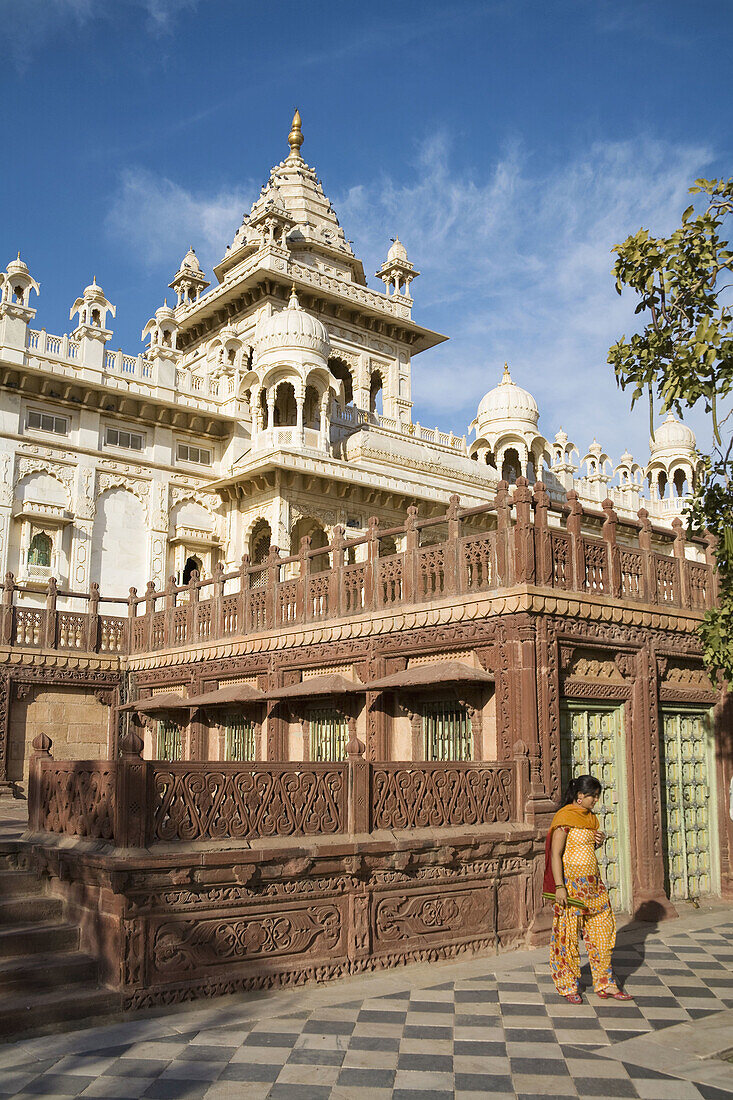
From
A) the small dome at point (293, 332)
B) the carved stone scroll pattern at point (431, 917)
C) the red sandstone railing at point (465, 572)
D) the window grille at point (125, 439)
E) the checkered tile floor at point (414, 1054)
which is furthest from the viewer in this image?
the small dome at point (293, 332)

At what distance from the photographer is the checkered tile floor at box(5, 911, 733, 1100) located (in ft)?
19.1

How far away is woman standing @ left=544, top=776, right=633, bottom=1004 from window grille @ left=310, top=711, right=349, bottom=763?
6100 mm

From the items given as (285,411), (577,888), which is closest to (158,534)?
(285,411)

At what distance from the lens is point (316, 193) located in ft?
129

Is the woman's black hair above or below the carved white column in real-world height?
below

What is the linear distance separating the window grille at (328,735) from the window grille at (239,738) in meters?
1.74

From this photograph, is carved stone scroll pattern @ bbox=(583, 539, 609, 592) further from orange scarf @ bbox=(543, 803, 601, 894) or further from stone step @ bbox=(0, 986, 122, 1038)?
stone step @ bbox=(0, 986, 122, 1038)

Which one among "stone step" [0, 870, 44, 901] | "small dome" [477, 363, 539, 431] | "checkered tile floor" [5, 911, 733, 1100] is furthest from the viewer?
"small dome" [477, 363, 539, 431]

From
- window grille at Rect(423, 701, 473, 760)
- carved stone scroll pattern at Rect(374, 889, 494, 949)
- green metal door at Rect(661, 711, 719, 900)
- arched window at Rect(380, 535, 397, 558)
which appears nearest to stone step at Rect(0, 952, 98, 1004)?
carved stone scroll pattern at Rect(374, 889, 494, 949)

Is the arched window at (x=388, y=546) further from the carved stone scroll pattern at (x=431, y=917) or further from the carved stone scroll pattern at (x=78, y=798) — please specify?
the carved stone scroll pattern at (x=78, y=798)

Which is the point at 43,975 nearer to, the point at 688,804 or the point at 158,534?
the point at 688,804

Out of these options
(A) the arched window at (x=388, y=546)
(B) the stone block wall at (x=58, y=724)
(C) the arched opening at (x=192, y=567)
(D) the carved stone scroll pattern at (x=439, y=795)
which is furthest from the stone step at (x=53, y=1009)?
(A) the arched window at (x=388, y=546)

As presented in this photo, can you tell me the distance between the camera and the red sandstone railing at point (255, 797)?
782cm

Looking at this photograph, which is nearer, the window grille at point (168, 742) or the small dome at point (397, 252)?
the window grille at point (168, 742)
